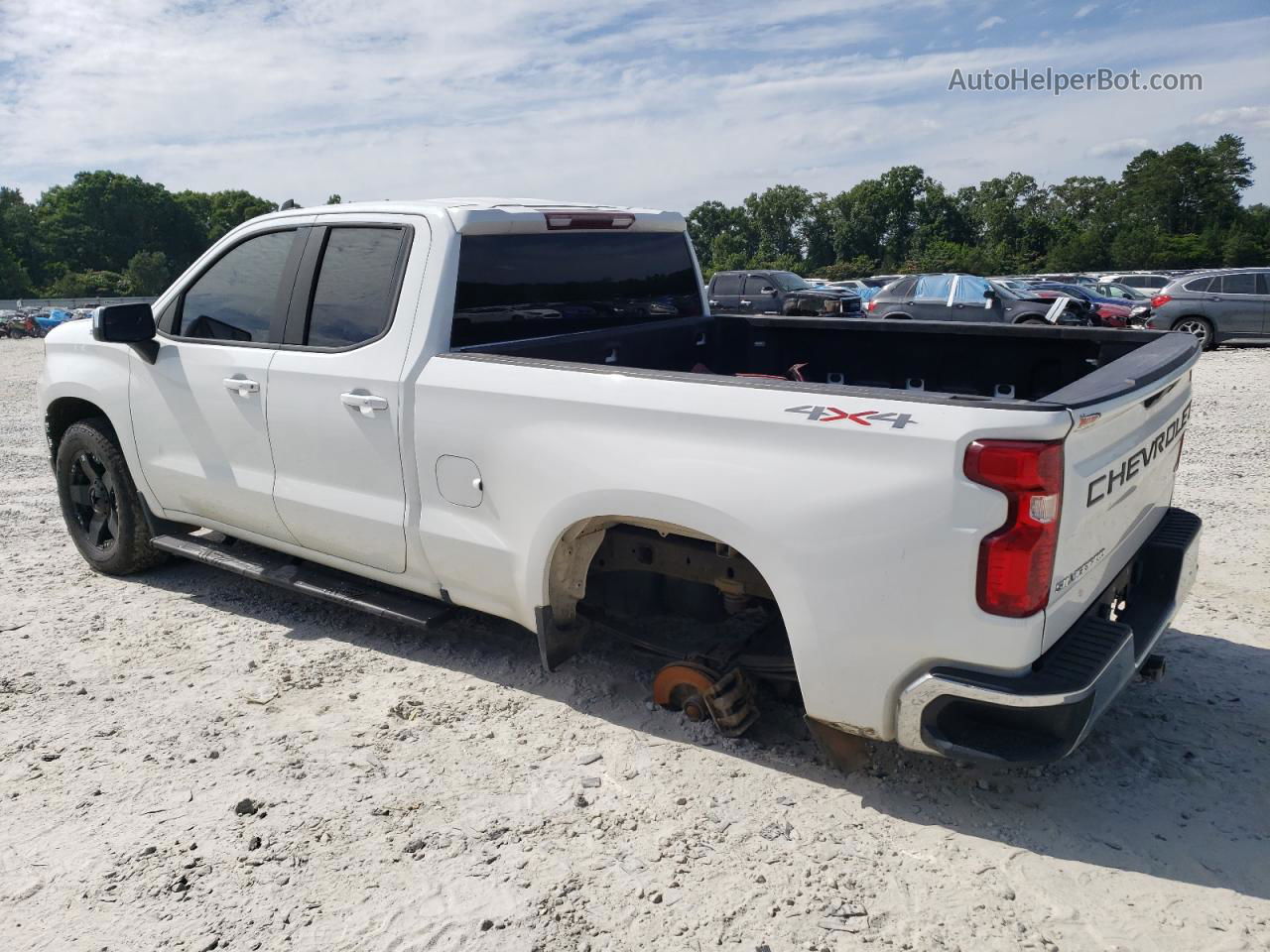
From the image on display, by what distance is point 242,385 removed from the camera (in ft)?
14.0

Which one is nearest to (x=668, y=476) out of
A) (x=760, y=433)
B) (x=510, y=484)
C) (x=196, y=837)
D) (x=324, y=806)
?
(x=760, y=433)

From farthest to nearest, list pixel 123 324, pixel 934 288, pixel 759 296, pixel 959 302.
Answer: pixel 759 296, pixel 934 288, pixel 959 302, pixel 123 324

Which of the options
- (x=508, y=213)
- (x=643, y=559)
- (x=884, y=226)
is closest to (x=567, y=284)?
(x=508, y=213)

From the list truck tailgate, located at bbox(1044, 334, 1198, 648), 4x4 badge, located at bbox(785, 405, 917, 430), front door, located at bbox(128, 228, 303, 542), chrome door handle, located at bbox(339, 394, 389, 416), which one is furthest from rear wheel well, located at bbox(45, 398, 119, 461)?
truck tailgate, located at bbox(1044, 334, 1198, 648)

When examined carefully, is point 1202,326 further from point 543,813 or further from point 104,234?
point 104,234

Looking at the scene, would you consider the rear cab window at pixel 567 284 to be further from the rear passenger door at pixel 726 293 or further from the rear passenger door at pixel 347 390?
the rear passenger door at pixel 726 293

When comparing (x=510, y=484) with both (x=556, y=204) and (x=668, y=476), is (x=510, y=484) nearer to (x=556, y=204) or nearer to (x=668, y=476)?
(x=668, y=476)

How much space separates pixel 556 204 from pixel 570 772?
2558 mm

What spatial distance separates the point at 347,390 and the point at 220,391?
89cm

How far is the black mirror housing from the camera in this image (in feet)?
14.7

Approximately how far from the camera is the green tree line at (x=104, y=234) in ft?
293

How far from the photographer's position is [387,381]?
3766 mm

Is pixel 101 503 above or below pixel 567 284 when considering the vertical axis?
below

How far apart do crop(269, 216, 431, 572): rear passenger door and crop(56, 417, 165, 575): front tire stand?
1.40 m
